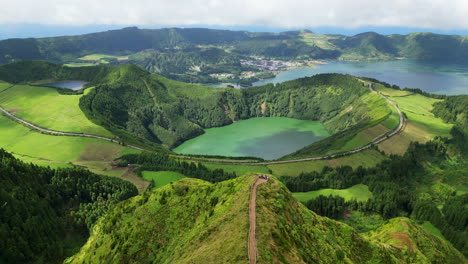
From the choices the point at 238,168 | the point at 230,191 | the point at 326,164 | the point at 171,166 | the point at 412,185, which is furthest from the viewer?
the point at 238,168

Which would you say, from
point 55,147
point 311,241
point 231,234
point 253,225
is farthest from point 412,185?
point 55,147

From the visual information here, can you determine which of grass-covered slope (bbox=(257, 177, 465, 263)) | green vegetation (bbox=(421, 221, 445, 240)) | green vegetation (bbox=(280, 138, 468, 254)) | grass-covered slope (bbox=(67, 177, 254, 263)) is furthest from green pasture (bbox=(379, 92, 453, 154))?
grass-covered slope (bbox=(67, 177, 254, 263))

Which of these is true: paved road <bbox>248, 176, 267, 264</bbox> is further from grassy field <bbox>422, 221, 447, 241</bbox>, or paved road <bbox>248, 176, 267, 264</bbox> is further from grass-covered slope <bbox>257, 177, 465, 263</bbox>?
grassy field <bbox>422, 221, 447, 241</bbox>

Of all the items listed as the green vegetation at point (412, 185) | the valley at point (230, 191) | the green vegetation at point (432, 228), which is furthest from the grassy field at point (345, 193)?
the green vegetation at point (432, 228)

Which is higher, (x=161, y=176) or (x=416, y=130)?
(x=416, y=130)

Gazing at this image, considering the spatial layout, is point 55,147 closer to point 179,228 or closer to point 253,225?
point 179,228
